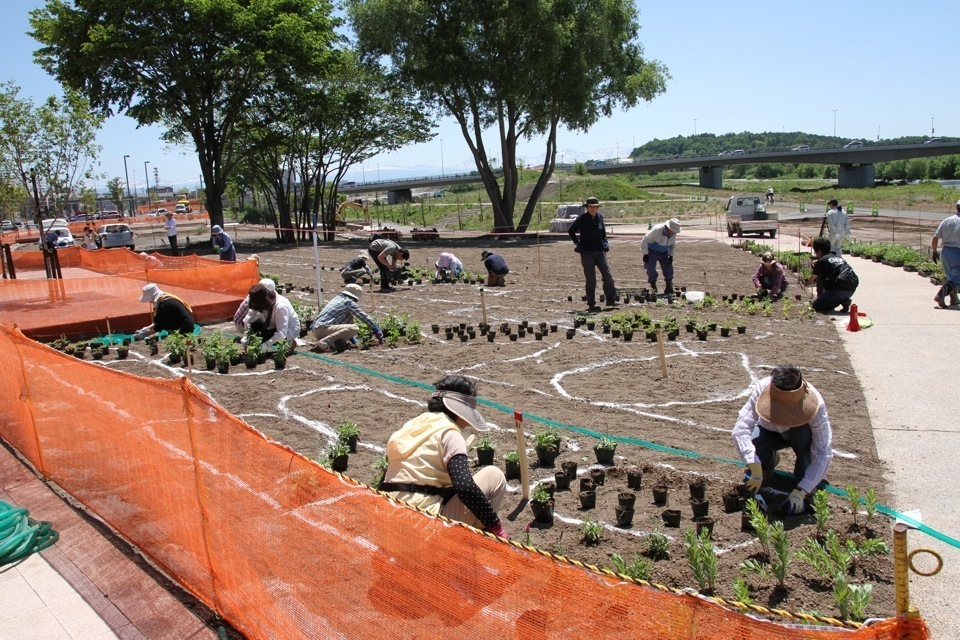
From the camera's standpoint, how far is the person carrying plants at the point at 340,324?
10734 mm

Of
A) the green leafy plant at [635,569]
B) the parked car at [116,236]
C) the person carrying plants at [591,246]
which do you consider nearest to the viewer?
the green leafy plant at [635,569]

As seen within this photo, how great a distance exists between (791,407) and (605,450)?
64.1 inches

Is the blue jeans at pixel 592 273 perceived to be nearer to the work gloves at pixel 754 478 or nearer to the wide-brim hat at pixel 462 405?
the work gloves at pixel 754 478

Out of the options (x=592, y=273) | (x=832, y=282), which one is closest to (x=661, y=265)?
(x=592, y=273)

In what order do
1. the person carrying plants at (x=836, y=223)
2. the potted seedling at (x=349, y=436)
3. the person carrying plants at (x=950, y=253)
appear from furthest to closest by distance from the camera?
the person carrying plants at (x=836, y=223), the person carrying plants at (x=950, y=253), the potted seedling at (x=349, y=436)

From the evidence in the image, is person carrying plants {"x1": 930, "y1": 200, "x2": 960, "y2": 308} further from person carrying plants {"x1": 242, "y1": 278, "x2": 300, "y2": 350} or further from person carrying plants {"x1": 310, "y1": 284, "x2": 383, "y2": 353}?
person carrying plants {"x1": 242, "y1": 278, "x2": 300, "y2": 350}

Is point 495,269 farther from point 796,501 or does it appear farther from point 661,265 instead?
point 796,501

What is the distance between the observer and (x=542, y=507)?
5.15m

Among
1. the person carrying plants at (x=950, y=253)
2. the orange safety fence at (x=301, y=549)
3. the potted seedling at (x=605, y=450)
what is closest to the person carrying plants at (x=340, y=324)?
the orange safety fence at (x=301, y=549)

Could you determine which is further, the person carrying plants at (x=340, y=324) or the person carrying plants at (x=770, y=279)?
the person carrying plants at (x=770, y=279)

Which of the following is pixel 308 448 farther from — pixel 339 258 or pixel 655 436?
pixel 339 258

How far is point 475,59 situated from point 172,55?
12141mm

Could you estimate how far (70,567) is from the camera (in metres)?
4.96

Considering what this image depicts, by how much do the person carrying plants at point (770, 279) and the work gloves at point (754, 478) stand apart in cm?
914
